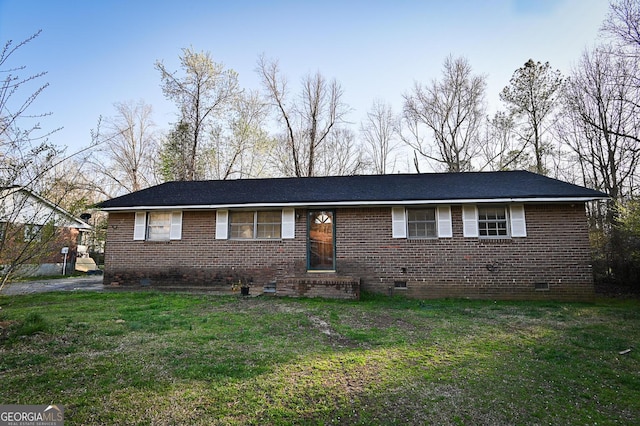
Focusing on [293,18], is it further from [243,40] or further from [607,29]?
[607,29]

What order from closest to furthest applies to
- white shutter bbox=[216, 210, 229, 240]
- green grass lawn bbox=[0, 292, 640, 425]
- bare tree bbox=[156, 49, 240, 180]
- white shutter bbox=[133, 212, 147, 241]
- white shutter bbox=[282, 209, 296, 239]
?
green grass lawn bbox=[0, 292, 640, 425]
white shutter bbox=[282, 209, 296, 239]
white shutter bbox=[216, 210, 229, 240]
white shutter bbox=[133, 212, 147, 241]
bare tree bbox=[156, 49, 240, 180]

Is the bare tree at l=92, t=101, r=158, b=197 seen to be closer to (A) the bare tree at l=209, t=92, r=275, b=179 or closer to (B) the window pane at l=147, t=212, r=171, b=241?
(A) the bare tree at l=209, t=92, r=275, b=179

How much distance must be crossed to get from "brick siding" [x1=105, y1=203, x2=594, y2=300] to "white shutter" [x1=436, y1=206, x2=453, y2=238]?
6.2 inches

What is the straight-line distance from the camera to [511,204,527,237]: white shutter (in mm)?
9547

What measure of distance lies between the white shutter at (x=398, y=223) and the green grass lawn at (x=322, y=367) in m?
3.20

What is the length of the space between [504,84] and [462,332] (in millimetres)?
18278

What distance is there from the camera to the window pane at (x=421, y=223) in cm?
1007

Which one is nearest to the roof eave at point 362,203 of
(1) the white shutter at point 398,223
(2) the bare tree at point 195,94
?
(1) the white shutter at point 398,223

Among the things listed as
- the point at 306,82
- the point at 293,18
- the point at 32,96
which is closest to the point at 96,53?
the point at 32,96

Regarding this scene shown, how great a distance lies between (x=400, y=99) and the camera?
23547mm

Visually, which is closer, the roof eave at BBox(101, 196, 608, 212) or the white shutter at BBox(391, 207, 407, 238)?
the roof eave at BBox(101, 196, 608, 212)

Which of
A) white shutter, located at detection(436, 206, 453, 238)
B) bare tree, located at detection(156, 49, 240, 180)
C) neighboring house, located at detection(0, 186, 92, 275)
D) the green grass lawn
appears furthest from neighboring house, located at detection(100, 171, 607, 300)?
bare tree, located at detection(156, 49, 240, 180)

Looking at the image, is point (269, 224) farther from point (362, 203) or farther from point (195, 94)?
point (195, 94)

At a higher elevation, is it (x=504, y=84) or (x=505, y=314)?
(x=504, y=84)
